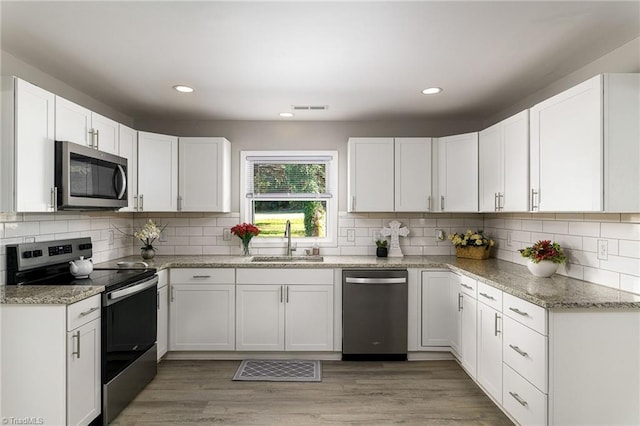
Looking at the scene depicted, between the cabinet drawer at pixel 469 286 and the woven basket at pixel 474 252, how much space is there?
0.62 m

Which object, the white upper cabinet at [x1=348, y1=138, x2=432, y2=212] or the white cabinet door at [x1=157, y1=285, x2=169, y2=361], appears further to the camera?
the white upper cabinet at [x1=348, y1=138, x2=432, y2=212]

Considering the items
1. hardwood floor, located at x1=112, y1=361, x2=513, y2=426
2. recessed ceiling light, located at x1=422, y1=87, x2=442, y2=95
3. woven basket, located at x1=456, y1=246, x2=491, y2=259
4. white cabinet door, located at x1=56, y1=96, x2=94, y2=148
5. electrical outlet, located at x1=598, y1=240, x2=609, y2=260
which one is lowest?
hardwood floor, located at x1=112, y1=361, x2=513, y2=426

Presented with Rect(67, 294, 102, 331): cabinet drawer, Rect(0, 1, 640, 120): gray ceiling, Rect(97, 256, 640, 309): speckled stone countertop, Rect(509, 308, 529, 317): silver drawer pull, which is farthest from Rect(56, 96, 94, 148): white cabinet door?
Rect(509, 308, 529, 317): silver drawer pull

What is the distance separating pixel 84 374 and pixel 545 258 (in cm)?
305

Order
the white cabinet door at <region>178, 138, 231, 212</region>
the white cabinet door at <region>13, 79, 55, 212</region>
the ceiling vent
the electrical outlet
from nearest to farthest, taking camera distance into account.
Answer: the white cabinet door at <region>13, 79, 55, 212</region> < the electrical outlet < the ceiling vent < the white cabinet door at <region>178, 138, 231, 212</region>

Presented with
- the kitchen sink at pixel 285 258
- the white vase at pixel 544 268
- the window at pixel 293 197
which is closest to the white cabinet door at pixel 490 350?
the white vase at pixel 544 268

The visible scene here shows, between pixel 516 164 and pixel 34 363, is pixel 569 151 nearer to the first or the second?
pixel 516 164

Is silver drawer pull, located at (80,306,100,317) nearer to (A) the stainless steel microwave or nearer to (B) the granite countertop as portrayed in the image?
(B) the granite countertop

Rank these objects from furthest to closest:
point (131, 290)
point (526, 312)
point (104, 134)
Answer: point (104, 134)
point (131, 290)
point (526, 312)

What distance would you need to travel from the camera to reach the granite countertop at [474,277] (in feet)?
6.73

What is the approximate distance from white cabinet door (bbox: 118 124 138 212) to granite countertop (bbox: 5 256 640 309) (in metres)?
0.59

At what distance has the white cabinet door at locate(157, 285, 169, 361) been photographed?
3.32 meters

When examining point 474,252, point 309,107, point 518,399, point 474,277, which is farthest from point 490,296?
point 309,107

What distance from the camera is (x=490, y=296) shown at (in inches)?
105
